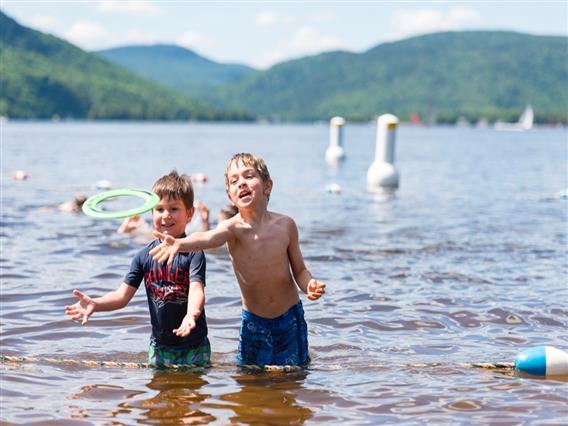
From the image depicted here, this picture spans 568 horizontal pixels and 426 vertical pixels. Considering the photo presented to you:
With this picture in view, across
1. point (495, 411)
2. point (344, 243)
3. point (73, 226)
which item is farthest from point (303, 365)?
point (73, 226)

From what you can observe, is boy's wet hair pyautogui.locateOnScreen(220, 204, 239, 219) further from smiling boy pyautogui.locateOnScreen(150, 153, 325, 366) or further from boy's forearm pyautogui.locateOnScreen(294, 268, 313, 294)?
boy's forearm pyautogui.locateOnScreen(294, 268, 313, 294)

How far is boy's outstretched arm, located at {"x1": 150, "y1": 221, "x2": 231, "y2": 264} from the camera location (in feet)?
17.0

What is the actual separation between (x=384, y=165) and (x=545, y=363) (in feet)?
62.1

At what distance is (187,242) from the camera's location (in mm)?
5336

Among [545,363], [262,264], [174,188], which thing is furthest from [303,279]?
[545,363]

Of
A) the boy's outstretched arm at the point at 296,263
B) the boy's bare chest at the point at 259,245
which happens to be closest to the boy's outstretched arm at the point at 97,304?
the boy's bare chest at the point at 259,245

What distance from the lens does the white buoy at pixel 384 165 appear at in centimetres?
2486

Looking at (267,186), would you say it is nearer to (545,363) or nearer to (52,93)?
(545,363)

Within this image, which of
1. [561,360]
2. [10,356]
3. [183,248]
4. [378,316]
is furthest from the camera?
[378,316]

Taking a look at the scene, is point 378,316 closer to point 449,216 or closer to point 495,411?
point 495,411

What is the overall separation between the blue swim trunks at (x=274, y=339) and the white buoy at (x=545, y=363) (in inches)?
63.4

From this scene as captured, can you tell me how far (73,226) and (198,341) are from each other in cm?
977

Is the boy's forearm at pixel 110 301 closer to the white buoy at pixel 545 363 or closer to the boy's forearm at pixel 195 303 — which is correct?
the boy's forearm at pixel 195 303

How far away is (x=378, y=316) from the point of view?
870cm
